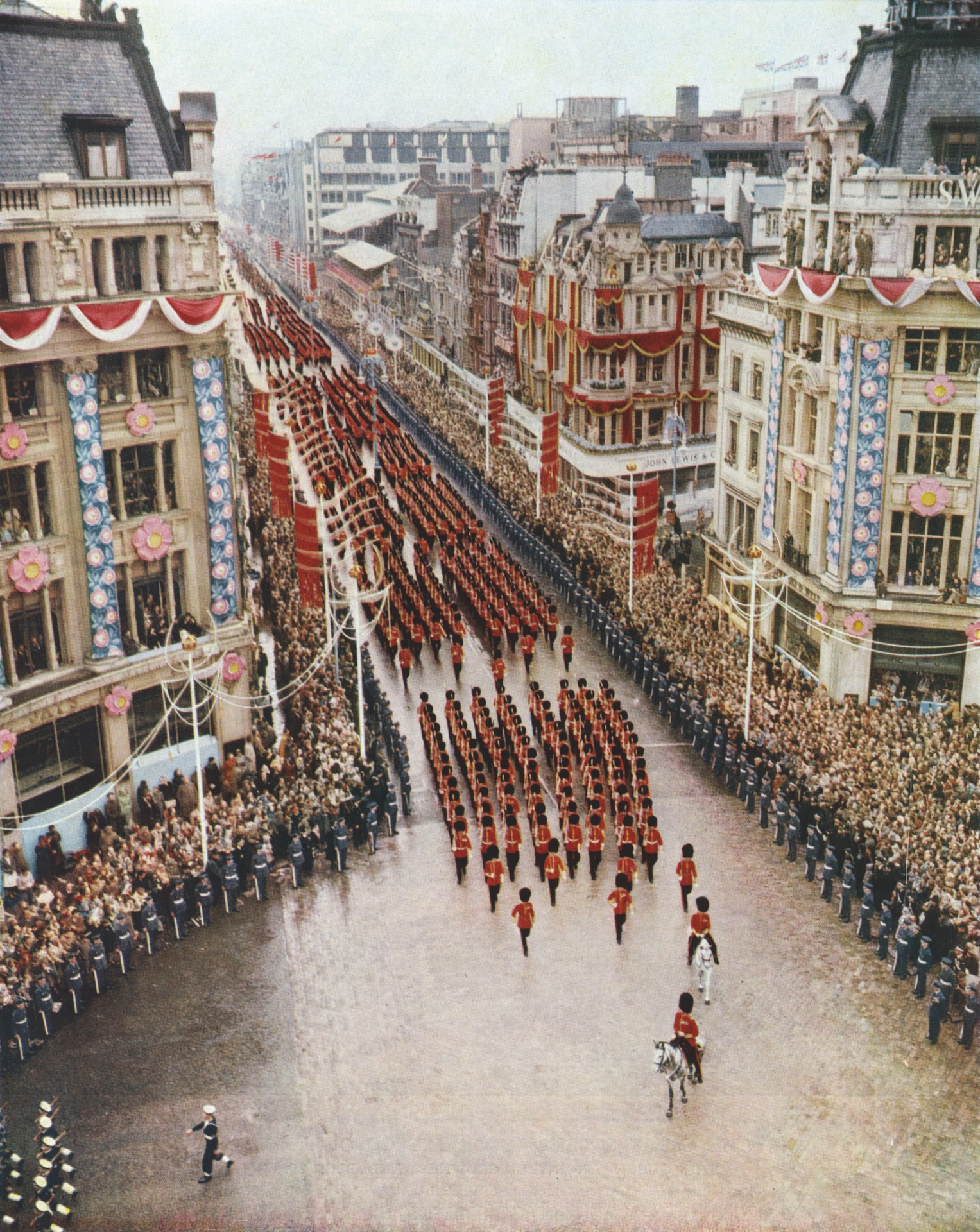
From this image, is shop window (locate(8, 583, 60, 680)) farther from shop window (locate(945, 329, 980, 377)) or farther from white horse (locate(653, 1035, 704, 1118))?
shop window (locate(945, 329, 980, 377))

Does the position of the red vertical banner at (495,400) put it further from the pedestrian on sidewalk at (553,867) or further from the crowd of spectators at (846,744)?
the pedestrian on sidewalk at (553,867)

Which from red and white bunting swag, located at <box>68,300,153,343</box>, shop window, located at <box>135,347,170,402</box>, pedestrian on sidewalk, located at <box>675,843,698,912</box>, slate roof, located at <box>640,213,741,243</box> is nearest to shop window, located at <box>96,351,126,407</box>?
shop window, located at <box>135,347,170,402</box>

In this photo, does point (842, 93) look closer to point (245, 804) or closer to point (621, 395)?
point (621, 395)

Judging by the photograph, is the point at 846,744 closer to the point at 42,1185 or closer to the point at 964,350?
the point at 964,350

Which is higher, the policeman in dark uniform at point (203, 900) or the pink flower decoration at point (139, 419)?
the pink flower decoration at point (139, 419)

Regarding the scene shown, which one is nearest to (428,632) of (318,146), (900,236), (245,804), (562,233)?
(245,804)

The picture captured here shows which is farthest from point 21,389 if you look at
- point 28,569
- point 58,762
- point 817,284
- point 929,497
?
point 929,497

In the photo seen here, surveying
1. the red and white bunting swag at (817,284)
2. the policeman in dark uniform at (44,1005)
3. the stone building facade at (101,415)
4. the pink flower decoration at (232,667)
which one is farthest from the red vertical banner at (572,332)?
the policeman in dark uniform at (44,1005)
